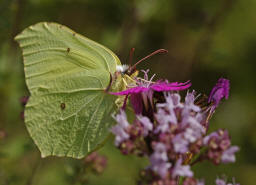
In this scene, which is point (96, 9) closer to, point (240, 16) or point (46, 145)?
point (240, 16)

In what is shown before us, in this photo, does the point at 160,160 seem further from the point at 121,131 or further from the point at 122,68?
the point at 122,68

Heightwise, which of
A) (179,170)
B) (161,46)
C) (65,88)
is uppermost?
(179,170)

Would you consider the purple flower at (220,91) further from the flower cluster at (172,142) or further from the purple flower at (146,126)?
the purple flower at (146,126)

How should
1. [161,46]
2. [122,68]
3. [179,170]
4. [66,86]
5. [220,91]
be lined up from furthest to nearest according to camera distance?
[161,46] → [66,86] → [122,68] → [220,91] → [179,170]

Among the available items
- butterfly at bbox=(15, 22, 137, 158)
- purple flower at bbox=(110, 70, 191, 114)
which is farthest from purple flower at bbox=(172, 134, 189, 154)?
butterfly at bbox=(15, 22, 137, 158)

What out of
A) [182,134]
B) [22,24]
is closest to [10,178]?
[182,134]

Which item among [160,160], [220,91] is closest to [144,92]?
[220,91]
